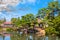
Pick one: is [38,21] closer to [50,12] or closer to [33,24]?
[33,24]

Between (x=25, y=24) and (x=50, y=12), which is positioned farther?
(x=25, y=24)

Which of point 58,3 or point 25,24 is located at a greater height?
point 58,3

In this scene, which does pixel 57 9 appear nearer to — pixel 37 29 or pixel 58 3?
pixel 58 3

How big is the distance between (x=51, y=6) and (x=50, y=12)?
5.25ft

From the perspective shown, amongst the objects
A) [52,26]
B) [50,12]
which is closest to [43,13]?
[50,12]

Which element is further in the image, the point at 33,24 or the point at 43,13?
the point at 33,24

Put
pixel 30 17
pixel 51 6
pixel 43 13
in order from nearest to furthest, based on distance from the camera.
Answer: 1. pixel 51 6
2. pixel 43 13
3. pixel 30 17

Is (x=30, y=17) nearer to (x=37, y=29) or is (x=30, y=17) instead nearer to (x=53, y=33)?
(x=37, y=29)

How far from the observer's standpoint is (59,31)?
107 feet

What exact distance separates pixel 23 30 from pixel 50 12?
1318cm

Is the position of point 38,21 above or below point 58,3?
below

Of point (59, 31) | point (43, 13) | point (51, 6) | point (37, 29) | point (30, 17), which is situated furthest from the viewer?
point (30, 17)

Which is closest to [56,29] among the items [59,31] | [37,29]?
[59,31]

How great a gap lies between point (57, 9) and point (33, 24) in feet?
43.4
